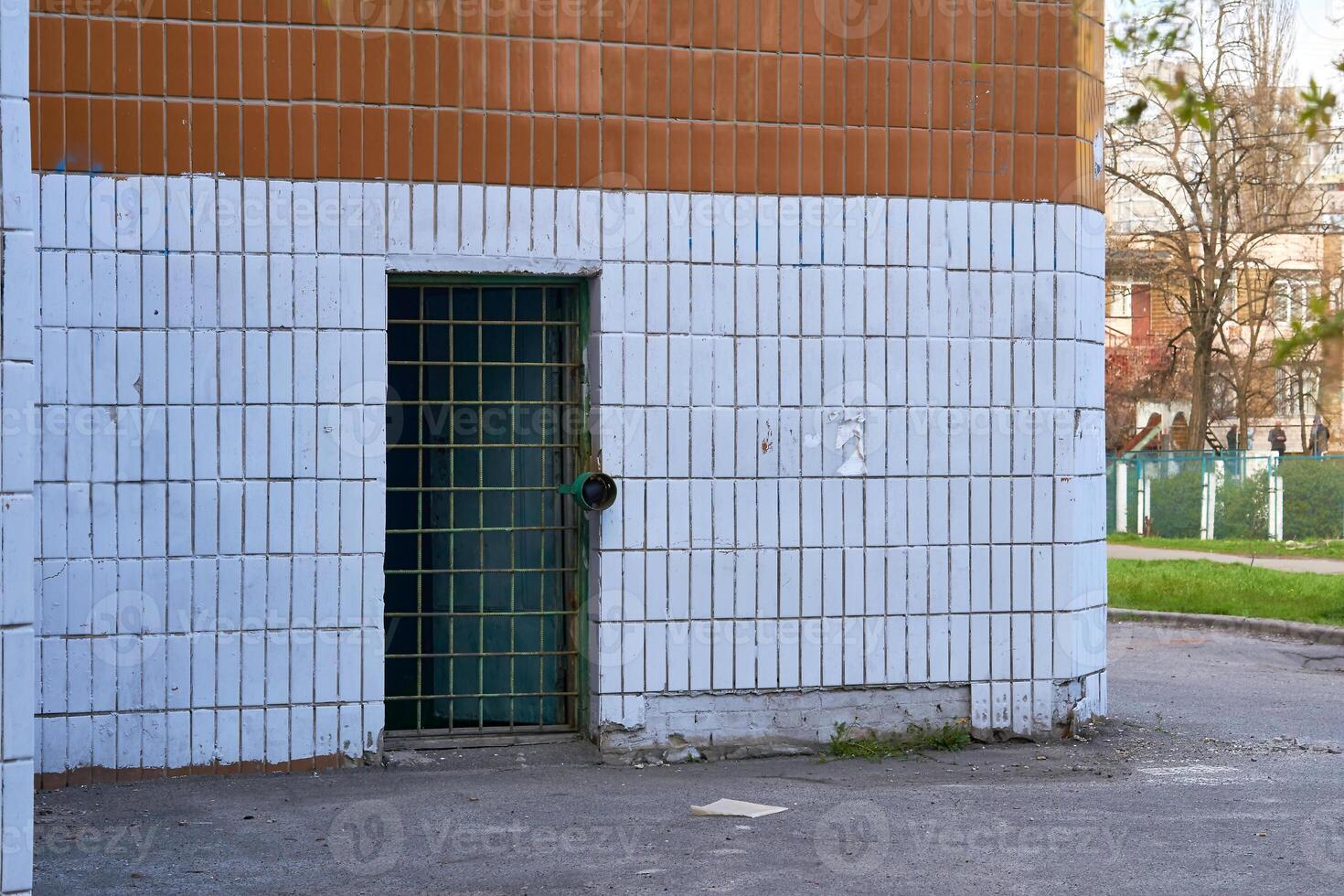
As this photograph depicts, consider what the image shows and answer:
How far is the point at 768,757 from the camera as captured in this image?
24.7ft

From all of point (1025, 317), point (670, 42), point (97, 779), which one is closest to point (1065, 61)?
point (1025, 317)

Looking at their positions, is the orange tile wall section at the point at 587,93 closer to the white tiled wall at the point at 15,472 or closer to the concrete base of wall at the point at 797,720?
the concrete base of wall at the point at 797,720

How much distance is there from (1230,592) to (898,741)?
1031cm

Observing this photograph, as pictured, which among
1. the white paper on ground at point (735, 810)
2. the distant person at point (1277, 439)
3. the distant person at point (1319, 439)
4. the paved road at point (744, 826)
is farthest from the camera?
the distant person at point (1277, 439)

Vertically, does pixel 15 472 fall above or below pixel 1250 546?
above

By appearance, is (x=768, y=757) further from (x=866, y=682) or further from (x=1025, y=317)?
(x=1025, y=317)

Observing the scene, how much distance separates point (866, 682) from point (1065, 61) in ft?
10.8

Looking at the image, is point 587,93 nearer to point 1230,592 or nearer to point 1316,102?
point 1316,102

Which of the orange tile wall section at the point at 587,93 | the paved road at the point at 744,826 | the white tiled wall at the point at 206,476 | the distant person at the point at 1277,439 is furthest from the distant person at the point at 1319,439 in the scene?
the white tiled wall at the point at 206,476

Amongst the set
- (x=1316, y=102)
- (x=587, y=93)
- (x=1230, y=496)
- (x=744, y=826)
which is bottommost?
(x=744, y=826)

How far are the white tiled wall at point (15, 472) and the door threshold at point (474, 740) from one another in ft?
12.1

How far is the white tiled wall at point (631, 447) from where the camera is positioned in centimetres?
685

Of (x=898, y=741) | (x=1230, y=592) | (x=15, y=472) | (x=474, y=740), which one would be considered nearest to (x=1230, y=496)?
(x=1230, y=592)

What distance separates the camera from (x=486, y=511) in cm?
764
